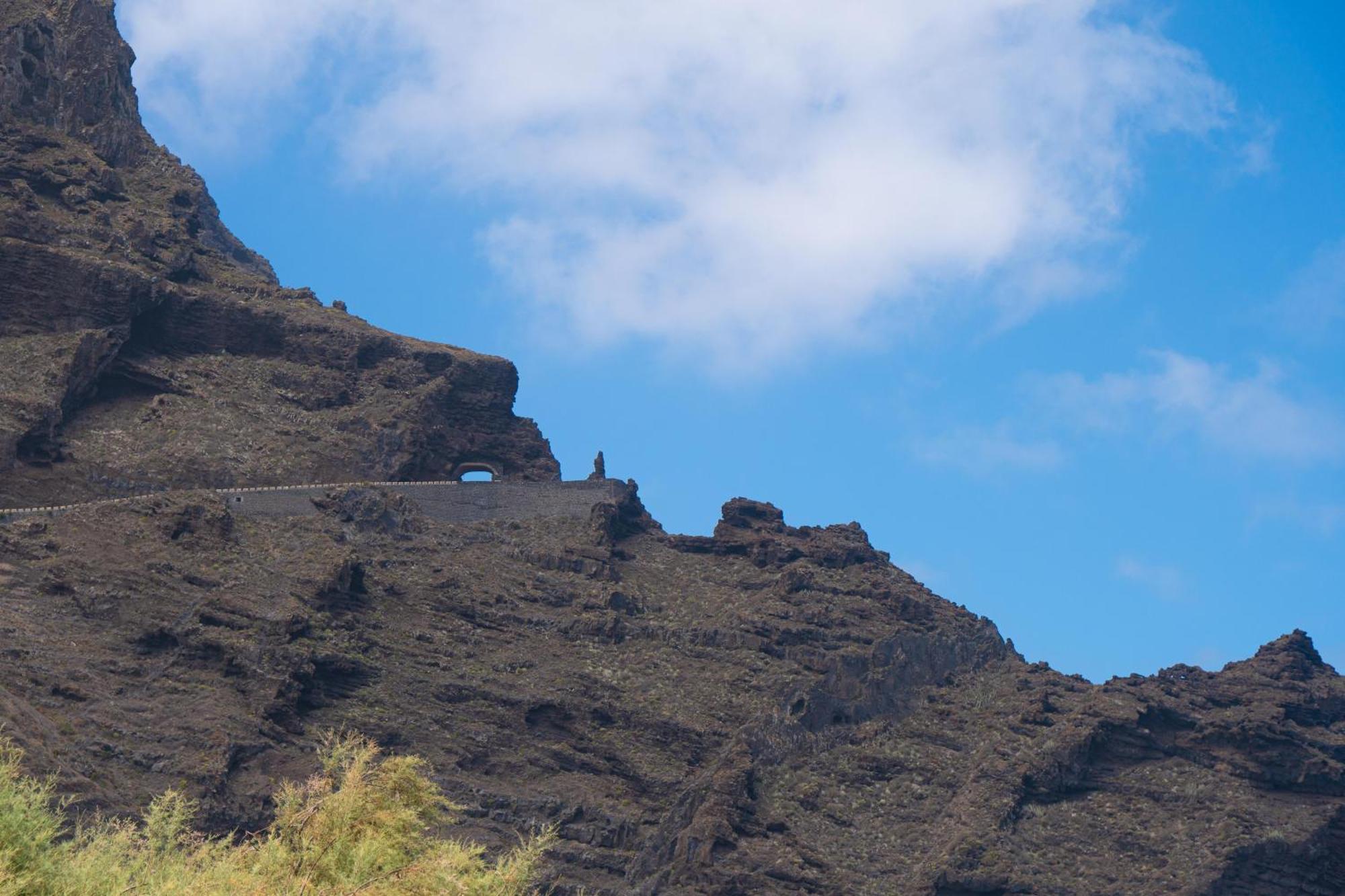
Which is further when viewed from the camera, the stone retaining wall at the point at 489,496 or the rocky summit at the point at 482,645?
the stone retaining wall at the point at 489,496

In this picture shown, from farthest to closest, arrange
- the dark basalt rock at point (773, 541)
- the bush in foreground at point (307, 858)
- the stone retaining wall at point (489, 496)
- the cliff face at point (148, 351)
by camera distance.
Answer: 1. the dark basalt rock at point (773, 541)
2. the stone retaining wall at point (489, 496)
3. the cliff face at point (148, 351)
4. the bush in foreground at point (307, 858)

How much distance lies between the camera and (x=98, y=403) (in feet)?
332

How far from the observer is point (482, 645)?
90.6m

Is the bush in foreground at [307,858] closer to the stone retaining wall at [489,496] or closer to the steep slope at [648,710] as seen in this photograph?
the steep slope at [648,710]

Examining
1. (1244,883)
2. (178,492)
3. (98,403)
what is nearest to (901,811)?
(1244,883)

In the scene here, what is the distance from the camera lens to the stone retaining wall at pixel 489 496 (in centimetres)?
9881

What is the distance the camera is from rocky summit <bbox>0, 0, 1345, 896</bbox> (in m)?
80.6

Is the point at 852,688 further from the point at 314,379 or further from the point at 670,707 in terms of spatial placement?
the point at 314,379

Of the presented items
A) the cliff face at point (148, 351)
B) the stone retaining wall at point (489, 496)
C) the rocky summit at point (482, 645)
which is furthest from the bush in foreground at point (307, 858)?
the stone retaining wall at point (489, 496)

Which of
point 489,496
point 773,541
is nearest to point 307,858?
point 489,496

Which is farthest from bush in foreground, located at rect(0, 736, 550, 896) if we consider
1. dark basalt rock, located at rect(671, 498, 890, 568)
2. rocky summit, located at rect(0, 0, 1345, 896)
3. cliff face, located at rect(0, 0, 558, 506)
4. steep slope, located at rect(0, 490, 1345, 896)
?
dark basalt rock, located at rect(671, 498, 890, 568)

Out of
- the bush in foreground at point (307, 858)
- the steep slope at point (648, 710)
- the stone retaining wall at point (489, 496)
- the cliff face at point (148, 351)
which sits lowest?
the bush in foreground at point (307, 858)

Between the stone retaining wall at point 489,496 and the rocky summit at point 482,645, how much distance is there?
20 cm

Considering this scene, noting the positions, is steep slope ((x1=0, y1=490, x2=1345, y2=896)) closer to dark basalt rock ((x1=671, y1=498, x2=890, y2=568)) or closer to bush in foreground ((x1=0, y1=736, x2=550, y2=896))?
dark basalt rock ((x1=671, y1=498, x2=890, y2=568))
